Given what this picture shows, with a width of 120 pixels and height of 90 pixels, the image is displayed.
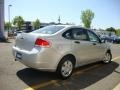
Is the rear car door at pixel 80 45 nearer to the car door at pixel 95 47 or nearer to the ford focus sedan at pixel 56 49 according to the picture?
the ford focus sedan at pixel 56 49

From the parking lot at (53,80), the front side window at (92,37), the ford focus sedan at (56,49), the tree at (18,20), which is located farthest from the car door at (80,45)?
the tree at (18,20)

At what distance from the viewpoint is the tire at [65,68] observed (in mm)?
6104

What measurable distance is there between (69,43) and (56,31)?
21.5 inches

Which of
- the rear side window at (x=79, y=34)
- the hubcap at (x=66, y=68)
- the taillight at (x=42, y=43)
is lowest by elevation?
the hubcap at (x=66, y=68)

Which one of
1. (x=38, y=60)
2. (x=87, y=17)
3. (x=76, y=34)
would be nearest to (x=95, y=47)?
(x=76, y=34)

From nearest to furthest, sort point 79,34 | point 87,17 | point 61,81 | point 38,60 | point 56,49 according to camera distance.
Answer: point 38,60 → point 56,49 → point 61,81 → point 79,34 → point 87,17

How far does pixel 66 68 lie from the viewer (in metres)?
6.33

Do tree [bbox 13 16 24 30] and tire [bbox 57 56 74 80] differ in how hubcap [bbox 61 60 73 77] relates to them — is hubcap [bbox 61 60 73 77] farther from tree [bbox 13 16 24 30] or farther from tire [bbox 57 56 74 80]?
tree [bbox 13 16 24 30]

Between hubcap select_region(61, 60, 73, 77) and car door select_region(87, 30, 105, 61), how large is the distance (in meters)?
1.37

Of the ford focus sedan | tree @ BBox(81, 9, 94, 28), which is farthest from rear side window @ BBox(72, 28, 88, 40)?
tree @ BBox(81, 9, 94, 28)

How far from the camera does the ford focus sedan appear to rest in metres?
5.73

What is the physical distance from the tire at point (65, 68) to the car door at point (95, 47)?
1.35 m

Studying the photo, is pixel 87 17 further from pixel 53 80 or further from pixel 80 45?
pixel 53 80

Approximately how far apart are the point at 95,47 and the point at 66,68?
203 centimetres
